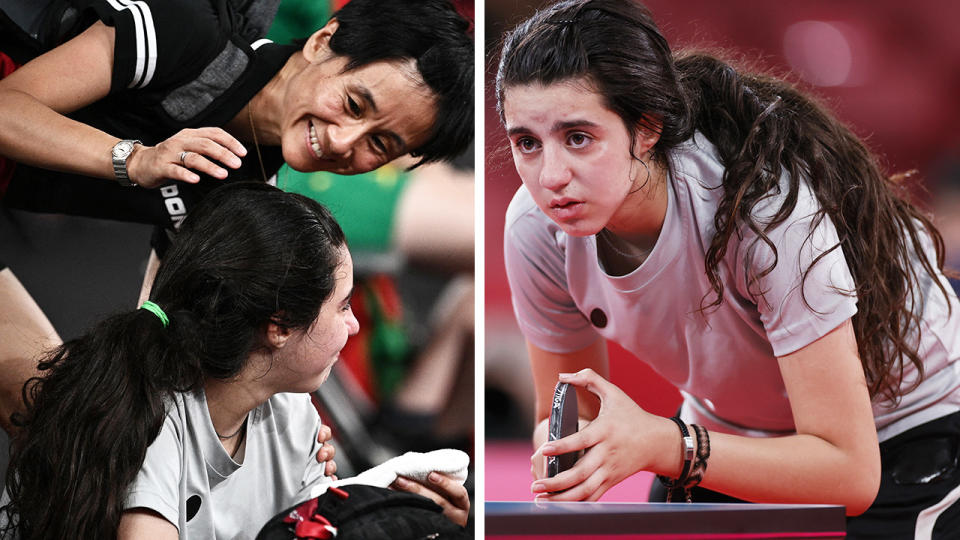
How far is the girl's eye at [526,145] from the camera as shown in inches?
64.6

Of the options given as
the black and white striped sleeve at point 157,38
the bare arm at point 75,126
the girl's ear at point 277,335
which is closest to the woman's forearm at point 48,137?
the bare arm at point 75,126

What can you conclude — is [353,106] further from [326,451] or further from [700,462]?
[700,462]

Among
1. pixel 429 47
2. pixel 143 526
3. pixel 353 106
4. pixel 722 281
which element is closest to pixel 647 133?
pixel 722 281

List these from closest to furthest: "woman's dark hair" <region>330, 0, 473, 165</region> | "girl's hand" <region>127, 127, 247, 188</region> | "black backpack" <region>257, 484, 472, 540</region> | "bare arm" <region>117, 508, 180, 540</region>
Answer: "bare arm" <region>117, 508, 180, 540</region> < "black backpack" <region>257, 484, 472, 540</region> < "girl's hand" <region>127, 127, 247, 188</region> < "woman's dark hair" <region>330, 0, 473, 165</region>

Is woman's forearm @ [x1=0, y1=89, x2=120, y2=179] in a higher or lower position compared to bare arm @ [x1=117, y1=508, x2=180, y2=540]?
higher

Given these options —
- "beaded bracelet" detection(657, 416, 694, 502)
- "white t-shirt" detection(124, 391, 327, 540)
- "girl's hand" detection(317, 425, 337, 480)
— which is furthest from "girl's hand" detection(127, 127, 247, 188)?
"beaded bracelet" detection(657, 416, 694, 502)

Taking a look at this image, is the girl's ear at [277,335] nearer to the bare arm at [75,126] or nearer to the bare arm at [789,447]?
the bare arm at [75,126]

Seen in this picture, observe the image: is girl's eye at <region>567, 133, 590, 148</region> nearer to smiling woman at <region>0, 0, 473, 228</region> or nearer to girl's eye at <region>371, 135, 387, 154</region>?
smiling woman at <region>0, 0, 473, 228</region>

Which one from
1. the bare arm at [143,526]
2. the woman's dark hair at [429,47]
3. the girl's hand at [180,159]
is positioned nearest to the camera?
the bare arm at [143,526]

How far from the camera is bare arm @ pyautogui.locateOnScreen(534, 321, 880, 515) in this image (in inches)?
63.2

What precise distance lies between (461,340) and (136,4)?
0.86m

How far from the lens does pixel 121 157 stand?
1563 millimetres

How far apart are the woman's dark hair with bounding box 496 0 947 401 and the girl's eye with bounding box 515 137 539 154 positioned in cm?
9

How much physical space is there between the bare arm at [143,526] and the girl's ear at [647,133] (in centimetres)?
101
